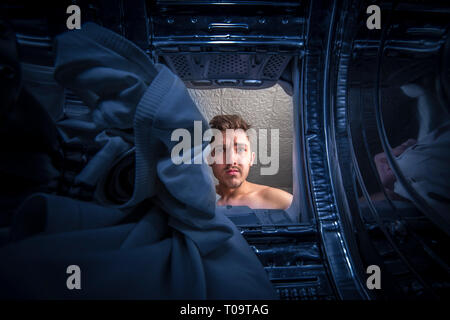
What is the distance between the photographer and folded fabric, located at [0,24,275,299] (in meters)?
0.33

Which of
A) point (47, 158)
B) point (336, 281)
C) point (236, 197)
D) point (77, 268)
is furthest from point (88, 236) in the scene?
point (236, 197)

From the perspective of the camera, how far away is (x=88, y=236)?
0.37 meters

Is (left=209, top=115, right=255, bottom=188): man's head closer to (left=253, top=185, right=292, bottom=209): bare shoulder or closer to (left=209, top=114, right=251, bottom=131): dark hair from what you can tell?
(left=209, top=114, right=251, bottom=131): dark hair

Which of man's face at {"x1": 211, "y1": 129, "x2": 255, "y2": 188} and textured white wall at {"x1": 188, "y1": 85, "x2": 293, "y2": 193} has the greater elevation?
textured white wall at {"x1": 188, "y1": 85, "x2": 293, "y2": 193}

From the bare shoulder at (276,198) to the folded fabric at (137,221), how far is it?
0.77 meters

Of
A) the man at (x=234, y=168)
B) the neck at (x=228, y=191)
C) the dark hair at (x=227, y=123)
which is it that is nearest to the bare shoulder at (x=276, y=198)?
the man at (x=234, y=168)

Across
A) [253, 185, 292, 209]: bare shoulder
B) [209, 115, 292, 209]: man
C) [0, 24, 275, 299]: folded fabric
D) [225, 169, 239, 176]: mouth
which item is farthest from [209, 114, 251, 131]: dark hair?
[0, 24, 275, 299]: folded fabric

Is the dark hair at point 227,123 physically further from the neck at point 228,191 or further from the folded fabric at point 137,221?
the folded fabric at point 137,221

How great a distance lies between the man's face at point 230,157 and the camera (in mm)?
1319

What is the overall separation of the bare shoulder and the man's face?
14cm

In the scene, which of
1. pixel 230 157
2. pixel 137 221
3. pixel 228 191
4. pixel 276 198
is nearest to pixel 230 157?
pixel 230 157

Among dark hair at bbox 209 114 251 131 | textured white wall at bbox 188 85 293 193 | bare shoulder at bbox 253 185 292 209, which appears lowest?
bare shoulder at bbox 253 185 292 209

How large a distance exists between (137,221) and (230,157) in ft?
2.87

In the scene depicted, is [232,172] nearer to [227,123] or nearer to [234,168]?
[234,168]
